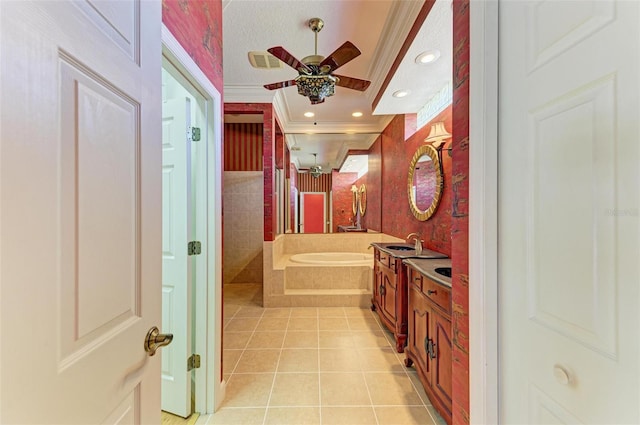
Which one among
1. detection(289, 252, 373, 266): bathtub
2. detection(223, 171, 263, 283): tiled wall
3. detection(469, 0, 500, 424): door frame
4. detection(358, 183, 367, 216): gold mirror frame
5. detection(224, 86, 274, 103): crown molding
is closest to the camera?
detection(469, 0, 500, 424): door frame

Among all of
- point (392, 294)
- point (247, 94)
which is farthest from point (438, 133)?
point (247, 94)

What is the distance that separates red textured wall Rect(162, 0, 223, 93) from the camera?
47.2 inches

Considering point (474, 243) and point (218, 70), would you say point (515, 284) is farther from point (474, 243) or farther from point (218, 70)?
point (218, 70)

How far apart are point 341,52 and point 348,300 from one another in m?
2.90

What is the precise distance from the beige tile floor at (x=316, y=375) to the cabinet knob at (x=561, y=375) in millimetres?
1307

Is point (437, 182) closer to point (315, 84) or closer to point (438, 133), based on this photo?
point (438, 133)

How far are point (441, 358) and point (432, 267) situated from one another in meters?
0.59

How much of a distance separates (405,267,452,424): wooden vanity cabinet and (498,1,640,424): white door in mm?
658

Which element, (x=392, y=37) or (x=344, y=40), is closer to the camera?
(x=392, y=37)

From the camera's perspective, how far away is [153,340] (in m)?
0.76

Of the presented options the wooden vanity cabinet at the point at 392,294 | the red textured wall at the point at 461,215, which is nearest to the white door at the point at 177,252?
the red textured wall at the point at 461,215

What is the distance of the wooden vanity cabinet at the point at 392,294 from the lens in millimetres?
2383

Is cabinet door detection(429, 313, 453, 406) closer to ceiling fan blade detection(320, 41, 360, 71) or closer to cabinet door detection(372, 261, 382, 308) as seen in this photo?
cabinet door detection(372, 261, 382, 308)

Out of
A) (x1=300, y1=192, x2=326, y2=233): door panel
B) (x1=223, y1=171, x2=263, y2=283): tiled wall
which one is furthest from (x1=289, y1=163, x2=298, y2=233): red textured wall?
(x1=223, y1=171, x2=263, y2=283): tiled wall
